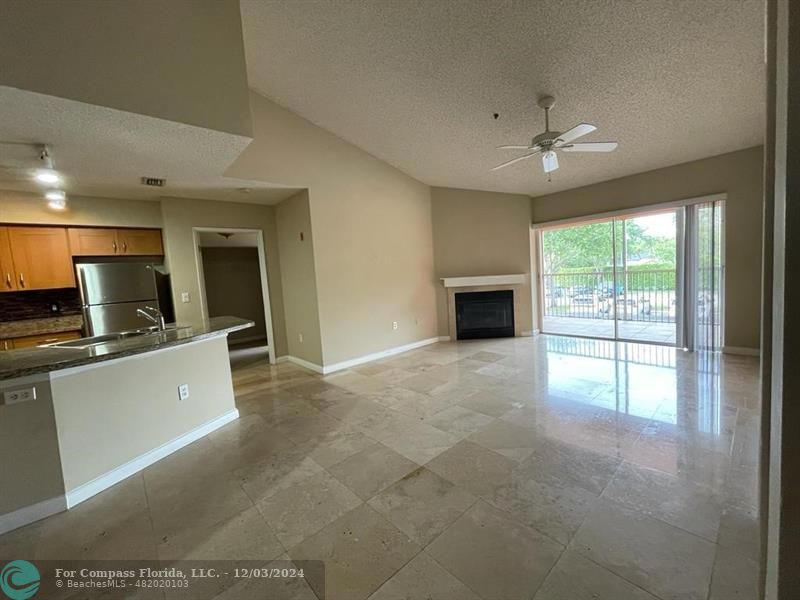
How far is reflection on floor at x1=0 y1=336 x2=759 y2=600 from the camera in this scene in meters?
1.42

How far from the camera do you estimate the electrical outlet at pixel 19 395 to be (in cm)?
185

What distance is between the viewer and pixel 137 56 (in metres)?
1.94

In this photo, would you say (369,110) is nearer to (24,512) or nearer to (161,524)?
(161,524)

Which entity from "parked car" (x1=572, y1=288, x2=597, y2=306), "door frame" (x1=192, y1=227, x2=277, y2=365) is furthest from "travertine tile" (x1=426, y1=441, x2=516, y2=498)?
"parked car" (x1=572, y1=288, x2=597, y2=306)

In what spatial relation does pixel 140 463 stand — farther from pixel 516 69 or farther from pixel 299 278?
pixel 516 69

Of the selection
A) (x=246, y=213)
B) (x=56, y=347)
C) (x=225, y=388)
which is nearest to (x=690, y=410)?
(x=225, y=388)

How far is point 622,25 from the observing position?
2270mm

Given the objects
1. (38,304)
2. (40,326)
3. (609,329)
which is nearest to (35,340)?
(40,326)

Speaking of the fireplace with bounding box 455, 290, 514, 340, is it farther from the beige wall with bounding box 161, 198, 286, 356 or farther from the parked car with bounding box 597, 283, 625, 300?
the beige wall with bounding box 161, 198, 286, 356

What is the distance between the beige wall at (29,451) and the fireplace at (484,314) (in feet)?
17.7

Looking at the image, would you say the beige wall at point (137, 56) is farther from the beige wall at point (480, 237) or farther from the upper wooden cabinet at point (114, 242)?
the beige wall at point (480, 237)

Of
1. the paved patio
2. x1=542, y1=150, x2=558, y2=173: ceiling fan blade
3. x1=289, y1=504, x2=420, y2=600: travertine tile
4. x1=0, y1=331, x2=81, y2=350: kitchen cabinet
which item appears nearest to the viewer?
x1=289, y1=504, x2=420, y2=600: travertine tile

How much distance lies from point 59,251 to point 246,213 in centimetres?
220

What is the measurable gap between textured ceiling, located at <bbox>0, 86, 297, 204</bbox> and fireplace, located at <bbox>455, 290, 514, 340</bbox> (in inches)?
160
